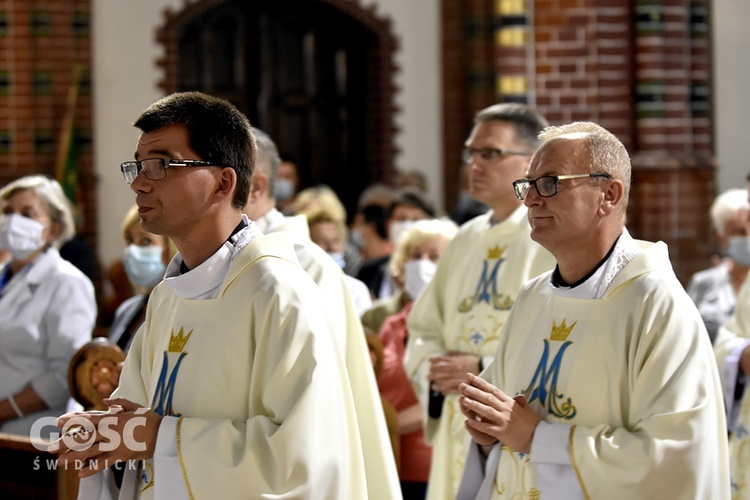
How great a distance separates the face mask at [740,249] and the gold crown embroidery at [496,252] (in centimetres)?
191

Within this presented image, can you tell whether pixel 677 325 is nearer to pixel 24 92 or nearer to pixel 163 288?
pixel 163 288

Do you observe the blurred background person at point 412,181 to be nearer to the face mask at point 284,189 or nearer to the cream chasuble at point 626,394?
the face mask at point 284,189

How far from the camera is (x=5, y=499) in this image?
4.26m

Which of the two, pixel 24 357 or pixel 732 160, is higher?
pixel 732 160

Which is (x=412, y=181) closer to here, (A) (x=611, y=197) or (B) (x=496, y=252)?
(B) (x=496, y=252)

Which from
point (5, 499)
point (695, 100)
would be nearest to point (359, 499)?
point (5, 499)

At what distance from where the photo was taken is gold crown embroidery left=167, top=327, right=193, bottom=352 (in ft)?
9.33

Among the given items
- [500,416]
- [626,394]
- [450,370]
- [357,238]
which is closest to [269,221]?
[450,370]

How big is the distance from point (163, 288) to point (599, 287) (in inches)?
44.3

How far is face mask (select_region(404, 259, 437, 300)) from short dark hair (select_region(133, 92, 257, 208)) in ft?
9.24

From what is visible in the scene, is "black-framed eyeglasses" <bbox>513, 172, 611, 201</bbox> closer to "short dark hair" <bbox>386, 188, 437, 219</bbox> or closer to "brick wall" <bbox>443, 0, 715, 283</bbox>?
"short dark hair" <bbox>386, 188, 437, 219</bbox>

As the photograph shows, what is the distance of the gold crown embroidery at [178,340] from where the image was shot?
2844 mm

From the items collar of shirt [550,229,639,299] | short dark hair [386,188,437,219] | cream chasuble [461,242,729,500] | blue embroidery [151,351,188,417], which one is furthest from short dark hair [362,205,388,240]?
blue embroidery [151,351,188,417]

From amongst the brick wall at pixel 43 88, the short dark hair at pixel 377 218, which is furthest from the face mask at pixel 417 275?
the brick wall at pixel 43 88
